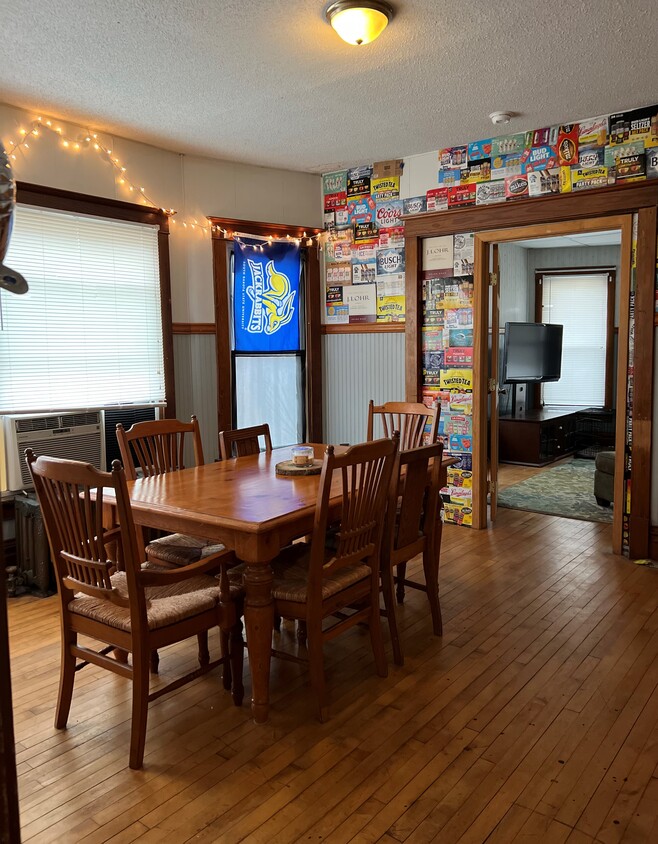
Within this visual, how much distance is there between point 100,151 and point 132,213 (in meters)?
0.42

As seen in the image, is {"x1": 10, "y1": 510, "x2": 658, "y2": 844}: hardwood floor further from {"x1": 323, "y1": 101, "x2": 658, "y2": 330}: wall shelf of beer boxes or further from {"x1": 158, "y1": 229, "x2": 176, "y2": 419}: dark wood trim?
{"x1": 323, "y1": 101, "x2": 658, "y2": 330}: wall shelf of beer boxes

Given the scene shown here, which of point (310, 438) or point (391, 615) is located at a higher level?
point (310, 438)

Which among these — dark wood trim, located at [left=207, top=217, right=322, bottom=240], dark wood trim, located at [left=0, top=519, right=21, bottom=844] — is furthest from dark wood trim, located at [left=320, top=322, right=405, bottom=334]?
dark wood trim, located at [left=0, top=519, right=21, bottom=844]

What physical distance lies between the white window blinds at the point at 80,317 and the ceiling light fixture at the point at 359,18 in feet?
7.20

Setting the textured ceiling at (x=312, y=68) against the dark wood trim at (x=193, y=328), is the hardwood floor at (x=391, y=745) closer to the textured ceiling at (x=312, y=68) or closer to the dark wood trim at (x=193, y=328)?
the dark wood trim at (x=193, y=328)

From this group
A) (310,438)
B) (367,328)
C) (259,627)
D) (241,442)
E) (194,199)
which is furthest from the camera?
(310,438)

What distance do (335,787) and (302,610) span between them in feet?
1.95

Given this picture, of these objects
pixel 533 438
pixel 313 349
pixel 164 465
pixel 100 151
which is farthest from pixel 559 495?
pixel 100 151

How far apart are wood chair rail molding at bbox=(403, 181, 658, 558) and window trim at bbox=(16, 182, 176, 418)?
202 cm

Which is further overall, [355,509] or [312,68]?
[312,68]

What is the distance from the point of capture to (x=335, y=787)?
2055mm

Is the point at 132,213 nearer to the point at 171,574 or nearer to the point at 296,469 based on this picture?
the point at 296,469

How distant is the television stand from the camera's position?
24.4 feet

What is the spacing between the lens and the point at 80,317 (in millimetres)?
4281
